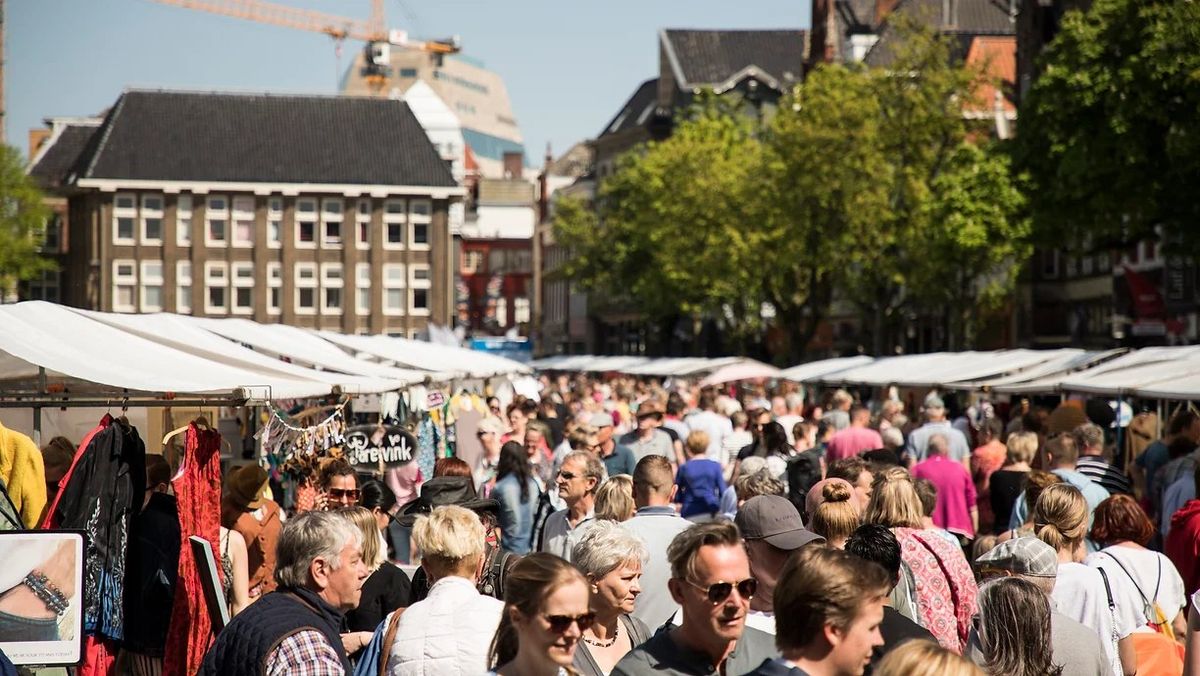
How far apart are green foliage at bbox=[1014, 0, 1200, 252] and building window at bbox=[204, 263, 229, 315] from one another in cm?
6359

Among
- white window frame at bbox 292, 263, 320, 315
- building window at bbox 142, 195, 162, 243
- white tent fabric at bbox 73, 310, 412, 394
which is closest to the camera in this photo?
white tent fabric at bbox 73, 310, 412, 394

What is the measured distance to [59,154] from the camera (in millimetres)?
107562

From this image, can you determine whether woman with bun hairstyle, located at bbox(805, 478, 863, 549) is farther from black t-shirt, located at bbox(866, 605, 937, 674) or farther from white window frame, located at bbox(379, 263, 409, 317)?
white window frame, located at bbox(379, 263, 409, 317)

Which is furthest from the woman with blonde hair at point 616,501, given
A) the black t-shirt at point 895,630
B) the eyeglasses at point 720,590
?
the eyeglasses at point 720,590

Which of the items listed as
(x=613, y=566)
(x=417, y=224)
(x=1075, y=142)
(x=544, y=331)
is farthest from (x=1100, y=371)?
(x=544, y=331)

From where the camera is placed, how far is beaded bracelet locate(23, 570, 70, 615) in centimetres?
768

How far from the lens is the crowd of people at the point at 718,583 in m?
5.33

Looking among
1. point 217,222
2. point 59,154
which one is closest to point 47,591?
point 217,222

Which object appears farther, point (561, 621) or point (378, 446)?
point (378, 446)

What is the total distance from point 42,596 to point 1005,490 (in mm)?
7277

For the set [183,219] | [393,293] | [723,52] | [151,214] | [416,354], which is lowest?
[416,354]

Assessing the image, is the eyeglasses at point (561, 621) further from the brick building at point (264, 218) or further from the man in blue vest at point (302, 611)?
the brick building at point (264, 218)

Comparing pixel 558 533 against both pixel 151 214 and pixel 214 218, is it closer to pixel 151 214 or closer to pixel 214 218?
pixel 151 214

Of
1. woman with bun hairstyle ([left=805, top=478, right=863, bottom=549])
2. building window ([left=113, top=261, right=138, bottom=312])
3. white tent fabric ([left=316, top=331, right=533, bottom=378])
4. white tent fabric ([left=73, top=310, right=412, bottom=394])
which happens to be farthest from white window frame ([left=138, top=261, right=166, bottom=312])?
woman with bun hairstyle ([left=805, top=478, right=863, bottom=549])
